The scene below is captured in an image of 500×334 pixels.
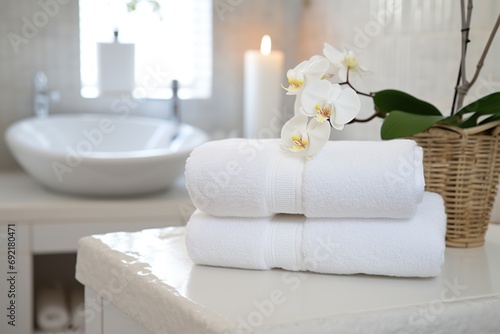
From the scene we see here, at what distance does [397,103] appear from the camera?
1.00m

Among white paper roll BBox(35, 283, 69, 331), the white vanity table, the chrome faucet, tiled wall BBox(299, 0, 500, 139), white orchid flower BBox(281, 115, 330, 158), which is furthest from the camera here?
the chrome faucet

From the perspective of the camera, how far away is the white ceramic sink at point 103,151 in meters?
1.75

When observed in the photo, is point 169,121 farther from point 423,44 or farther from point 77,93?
point 423,44

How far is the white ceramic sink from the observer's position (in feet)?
5.74

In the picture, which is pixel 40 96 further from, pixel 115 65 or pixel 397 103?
pixel 397 103

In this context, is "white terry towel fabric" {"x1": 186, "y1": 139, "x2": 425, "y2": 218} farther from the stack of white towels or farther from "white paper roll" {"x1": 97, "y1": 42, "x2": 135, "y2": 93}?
"white paper roll" {"x1": 97, "y1": 42, "x2": 135, "y2": 93}

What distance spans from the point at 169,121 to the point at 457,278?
170cm

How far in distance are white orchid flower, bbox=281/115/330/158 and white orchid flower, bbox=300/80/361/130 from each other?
0.02 metres

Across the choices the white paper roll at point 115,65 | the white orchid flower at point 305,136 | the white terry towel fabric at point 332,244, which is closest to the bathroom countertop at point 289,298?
the white terry towel fabric at point 332,244

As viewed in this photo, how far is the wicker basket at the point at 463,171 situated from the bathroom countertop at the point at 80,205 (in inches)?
40.5

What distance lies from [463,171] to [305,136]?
0.26m

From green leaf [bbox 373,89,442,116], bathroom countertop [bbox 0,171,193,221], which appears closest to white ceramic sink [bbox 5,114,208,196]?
bathroom countertop [bbox 0,171,193,221]

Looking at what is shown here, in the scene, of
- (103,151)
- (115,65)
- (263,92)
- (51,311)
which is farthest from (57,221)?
(263,92)

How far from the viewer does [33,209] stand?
1.80 meters
